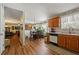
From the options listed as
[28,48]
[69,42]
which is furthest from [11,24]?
[69,42]

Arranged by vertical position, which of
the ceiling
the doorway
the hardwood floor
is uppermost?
the ceiling

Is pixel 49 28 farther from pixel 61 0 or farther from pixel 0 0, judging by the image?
pixel 0 0

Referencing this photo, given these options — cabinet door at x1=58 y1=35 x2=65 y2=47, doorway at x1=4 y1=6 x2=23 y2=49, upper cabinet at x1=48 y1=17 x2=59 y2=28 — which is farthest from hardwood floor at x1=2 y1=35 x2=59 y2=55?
upper cabinet at x1=48 y1=17 x2=59 y2=28

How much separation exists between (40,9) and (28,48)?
1108 millimetres

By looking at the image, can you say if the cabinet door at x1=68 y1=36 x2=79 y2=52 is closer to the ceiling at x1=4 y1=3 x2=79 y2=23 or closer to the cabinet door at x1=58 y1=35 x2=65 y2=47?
the cabinet door at x1=58 y1=35 x2=65 y2=47

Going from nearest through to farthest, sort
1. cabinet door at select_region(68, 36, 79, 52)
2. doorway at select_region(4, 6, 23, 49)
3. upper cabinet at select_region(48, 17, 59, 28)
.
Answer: doorway at select_region(4, 6, 23, 49), upper cabinet at select_region(48, 17, 59, 28), cabinet door at select_region(68, 36, 79, 52)

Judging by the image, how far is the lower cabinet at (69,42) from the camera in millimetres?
3763

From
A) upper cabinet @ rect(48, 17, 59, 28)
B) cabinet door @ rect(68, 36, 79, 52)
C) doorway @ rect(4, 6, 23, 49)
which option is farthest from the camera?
cabinet door @ rect(68, 36, 79, 52)

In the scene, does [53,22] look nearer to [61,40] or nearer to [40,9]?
[40,9]

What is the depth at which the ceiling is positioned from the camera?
3436 millimetres

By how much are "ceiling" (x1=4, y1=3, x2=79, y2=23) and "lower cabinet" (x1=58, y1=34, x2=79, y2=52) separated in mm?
775

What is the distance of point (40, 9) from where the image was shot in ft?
11.6

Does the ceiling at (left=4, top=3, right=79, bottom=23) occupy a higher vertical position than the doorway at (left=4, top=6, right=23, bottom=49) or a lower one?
higher

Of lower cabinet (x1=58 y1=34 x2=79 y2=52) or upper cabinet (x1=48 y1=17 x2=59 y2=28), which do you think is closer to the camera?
upper cabinet (x1=48 y1=17 x2=59 y2=28)
